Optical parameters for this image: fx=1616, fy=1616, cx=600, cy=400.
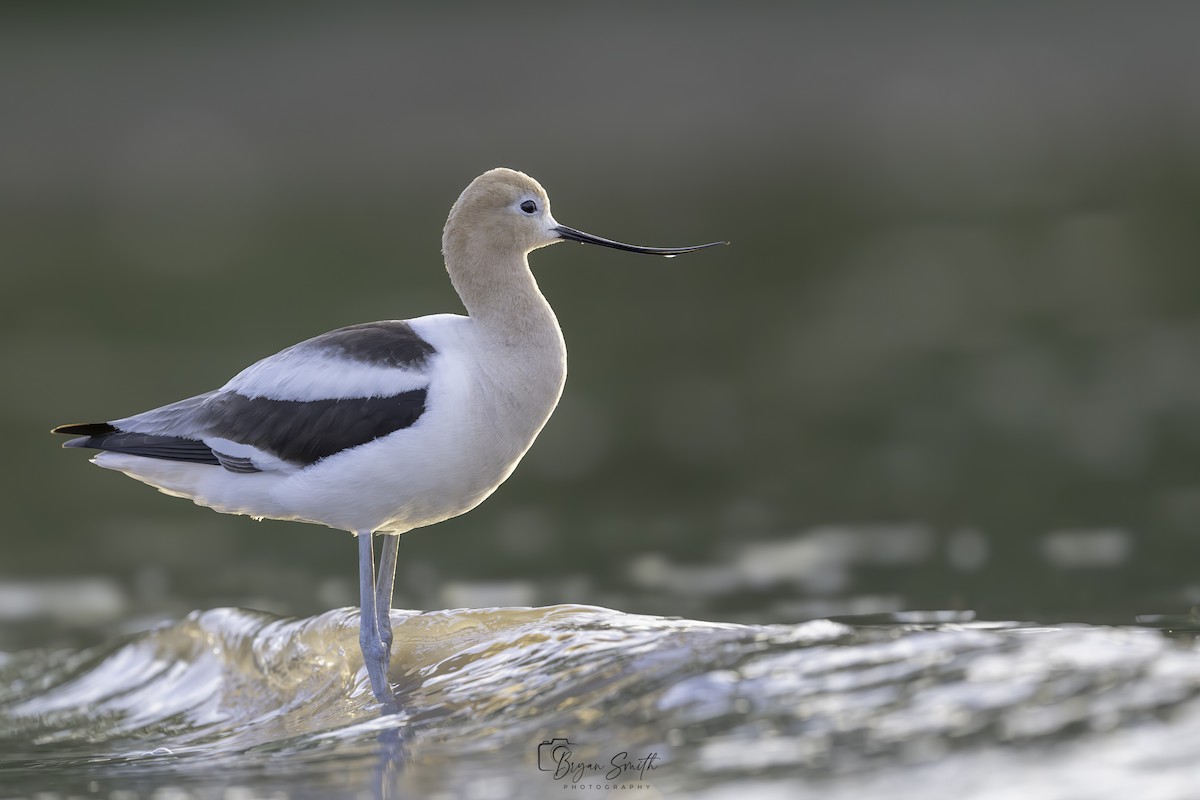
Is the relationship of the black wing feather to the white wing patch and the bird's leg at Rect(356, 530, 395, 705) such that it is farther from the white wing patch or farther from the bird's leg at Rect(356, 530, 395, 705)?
the bird's leg at Rect(356, 530, 395, 705)

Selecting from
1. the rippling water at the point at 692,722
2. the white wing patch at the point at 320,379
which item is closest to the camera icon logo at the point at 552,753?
the rippling water at the point at 692,722

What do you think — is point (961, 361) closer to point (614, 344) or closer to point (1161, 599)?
point (614, 344)

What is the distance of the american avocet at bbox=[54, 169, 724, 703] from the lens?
6.82 m

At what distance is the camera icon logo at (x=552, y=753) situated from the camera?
5340 millimetres

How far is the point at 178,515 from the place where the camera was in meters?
12.4

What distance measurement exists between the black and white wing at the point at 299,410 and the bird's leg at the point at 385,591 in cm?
82

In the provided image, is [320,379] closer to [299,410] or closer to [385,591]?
[299,410]

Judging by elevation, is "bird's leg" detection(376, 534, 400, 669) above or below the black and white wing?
below

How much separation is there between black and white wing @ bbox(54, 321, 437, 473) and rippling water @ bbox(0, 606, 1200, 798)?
1.12 meters

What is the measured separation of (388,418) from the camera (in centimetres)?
685

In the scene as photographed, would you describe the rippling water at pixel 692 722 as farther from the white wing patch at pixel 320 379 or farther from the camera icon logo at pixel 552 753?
the white wing patch at pixel 320 379

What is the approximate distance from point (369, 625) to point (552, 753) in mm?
1925

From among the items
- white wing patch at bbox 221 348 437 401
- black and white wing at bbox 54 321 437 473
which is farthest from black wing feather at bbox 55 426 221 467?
white wing patch at bbox 221 348 437 401

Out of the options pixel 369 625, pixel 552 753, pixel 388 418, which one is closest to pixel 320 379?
pixel 388 418
